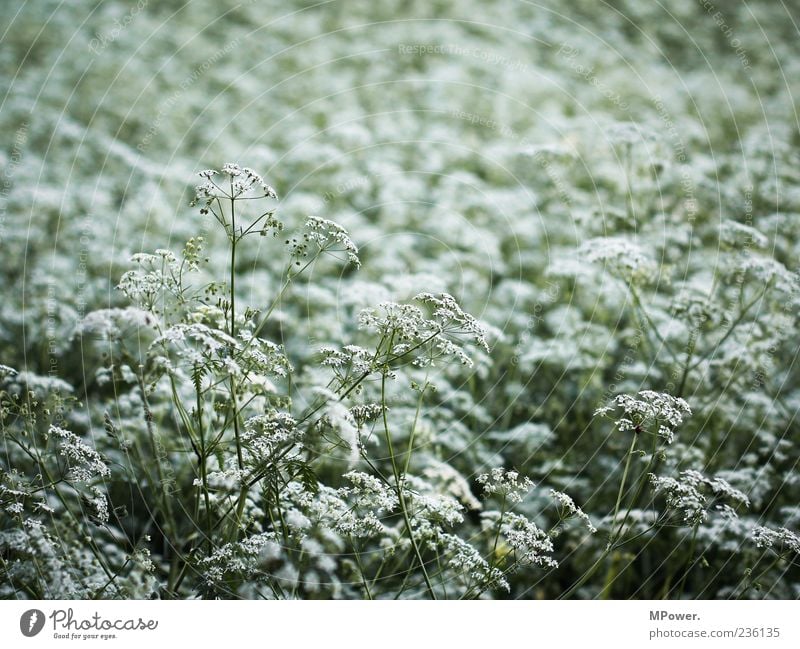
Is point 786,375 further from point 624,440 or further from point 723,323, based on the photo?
point 624,440

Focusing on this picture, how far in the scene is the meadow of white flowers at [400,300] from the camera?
2.50m

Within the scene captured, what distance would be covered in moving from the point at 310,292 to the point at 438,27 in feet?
14.3

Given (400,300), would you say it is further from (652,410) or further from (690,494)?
(690,494)
